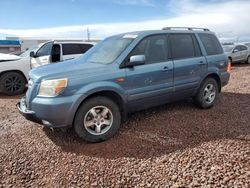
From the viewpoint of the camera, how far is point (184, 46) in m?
4.93

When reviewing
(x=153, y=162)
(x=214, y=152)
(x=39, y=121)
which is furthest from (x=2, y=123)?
(x=214, y=152)

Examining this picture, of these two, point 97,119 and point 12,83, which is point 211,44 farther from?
point 12,83

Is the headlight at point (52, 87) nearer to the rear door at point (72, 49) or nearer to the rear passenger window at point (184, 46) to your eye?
the rear passenger window at point (184, 46)

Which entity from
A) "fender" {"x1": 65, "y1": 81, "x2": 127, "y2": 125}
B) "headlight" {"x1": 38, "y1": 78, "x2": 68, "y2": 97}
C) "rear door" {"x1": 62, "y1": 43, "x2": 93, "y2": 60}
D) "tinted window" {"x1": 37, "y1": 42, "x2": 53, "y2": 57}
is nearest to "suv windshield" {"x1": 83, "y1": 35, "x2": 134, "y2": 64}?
"fender" {"x1": 65, "y1": 81, "x2": 127, "y2": 125}

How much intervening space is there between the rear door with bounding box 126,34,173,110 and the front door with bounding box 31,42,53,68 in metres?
4.79

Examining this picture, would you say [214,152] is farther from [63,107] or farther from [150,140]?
[63,107]

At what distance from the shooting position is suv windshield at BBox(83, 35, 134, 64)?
420 cm

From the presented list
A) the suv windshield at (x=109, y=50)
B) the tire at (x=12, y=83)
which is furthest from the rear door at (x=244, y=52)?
the tire at (x=12, y=83)

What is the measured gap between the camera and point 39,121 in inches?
142

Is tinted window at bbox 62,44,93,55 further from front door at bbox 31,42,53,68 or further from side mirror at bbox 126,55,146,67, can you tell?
side mirror at bbox 126,55,146,67

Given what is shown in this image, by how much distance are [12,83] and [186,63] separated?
18.8 ft

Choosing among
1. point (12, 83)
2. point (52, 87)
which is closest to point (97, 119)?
point (52, 87)

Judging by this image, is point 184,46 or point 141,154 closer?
point 141,154

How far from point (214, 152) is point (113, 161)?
1461 mm
